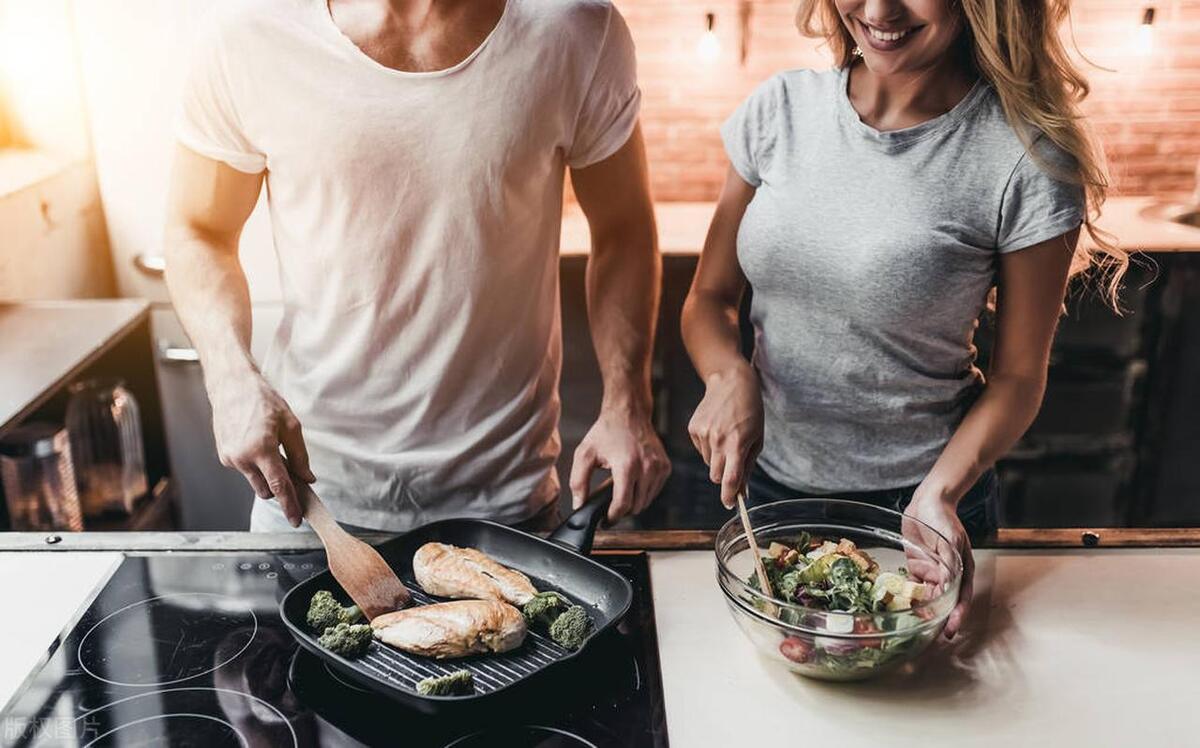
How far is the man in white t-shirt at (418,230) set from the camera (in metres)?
1.36

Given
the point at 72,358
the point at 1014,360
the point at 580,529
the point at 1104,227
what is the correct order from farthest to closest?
the point at 1104,227 < the point at 72,358 < the point at 1014,360 < the point at 580,529

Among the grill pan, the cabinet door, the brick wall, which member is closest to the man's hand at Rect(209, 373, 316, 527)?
the grill pan

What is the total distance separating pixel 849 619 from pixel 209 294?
890mm

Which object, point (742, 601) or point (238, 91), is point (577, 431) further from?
A: point (742, 601)

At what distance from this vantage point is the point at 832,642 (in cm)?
103

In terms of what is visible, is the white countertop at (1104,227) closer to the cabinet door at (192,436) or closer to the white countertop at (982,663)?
the cabinet door at (192,436)

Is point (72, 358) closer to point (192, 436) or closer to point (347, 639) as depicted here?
point (192, 436)

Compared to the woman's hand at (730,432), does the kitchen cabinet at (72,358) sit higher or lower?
lower

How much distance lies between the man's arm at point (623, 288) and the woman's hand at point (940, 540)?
0.31m

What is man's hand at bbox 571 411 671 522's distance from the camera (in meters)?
1.30

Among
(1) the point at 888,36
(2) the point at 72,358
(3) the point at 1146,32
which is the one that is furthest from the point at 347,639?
(3) the point at 1146,32

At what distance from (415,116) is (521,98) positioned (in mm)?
133

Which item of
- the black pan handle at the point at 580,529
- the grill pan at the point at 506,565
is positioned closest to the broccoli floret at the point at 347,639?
the grill pan at the point at 506,565

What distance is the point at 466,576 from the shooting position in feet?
3.84
